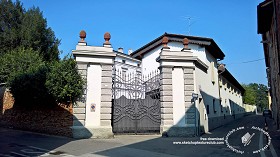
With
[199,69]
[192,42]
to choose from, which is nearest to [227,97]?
[192,42]

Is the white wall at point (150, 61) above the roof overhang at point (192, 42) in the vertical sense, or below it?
below

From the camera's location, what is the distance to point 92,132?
37.4 ft

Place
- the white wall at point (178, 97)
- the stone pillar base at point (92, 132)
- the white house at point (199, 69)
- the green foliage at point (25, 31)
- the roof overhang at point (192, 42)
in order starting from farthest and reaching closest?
the green foliage at point (25, 31) < the roof overhang at point (192, 42) < the white house at point (199, 69) < the white wall at point (178, 97) < the stone pillar base at point (92, 132)

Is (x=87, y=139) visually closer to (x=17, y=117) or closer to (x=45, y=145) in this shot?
(x=45, y=145)

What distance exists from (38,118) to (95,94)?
13.9 feet

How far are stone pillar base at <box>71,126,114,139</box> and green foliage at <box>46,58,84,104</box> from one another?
1.54m

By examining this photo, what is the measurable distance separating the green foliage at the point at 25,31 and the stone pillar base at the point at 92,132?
59.0ft

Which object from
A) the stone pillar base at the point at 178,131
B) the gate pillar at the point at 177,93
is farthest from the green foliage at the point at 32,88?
the stone pillar base at the point at 178,131

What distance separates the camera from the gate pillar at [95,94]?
1145cm

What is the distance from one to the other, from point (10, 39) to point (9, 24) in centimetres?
269

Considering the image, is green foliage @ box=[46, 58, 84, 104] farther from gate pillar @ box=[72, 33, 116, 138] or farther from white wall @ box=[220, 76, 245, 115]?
white wall @ box=[220, 76, 245, 115]

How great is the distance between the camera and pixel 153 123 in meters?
13.0

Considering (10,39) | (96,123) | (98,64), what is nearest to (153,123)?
(96,123)

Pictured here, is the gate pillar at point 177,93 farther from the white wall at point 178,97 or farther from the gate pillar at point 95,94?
the gate pillar at point 95,94
